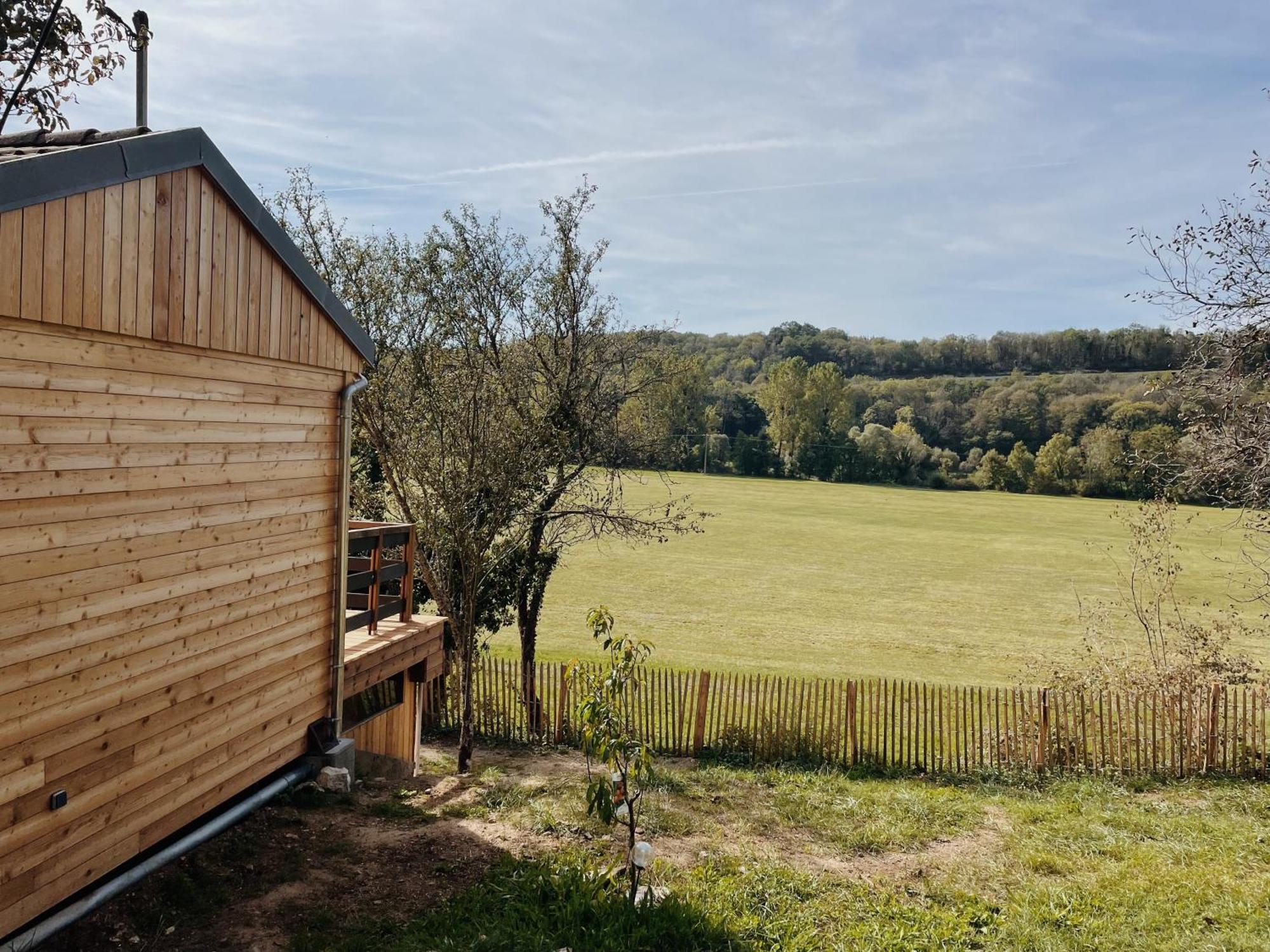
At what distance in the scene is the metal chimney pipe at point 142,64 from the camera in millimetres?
6191

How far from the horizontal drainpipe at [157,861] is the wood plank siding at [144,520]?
4.4 inches

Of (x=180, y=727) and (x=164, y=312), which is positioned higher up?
(x=164, y=312)

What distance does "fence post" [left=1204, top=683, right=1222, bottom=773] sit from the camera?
11.8 meters

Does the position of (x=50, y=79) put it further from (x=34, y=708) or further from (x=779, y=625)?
(x=779, y=625)

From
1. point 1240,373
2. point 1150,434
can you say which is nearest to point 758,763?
point 1240,373

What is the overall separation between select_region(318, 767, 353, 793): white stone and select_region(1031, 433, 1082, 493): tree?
79183 mm

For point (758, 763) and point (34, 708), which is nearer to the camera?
point (34, 708)

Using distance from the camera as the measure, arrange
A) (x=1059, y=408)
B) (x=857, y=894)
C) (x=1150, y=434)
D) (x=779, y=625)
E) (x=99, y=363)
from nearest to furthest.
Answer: (x=99, y=363), (x=857, y=894), (x=779, y=625), (x=1150, y=434), (x=1059, y=408)

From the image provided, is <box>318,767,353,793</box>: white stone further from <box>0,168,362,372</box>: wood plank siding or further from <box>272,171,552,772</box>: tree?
<box>272,171,552,772</box>: tree

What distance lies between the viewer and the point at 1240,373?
9.70m

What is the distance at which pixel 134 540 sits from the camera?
554 centimetres

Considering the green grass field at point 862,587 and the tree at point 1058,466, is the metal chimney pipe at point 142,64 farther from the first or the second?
the tree at point 1058,466

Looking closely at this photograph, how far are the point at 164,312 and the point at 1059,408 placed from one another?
8879 centimetres

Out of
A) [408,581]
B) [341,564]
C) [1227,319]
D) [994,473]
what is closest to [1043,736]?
[1227,319]
